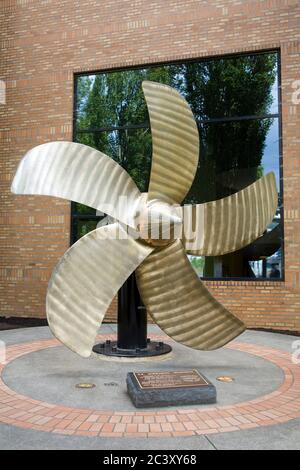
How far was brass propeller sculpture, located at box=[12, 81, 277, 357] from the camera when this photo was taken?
15.6 feet

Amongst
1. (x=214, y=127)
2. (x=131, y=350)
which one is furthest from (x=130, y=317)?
(x=214, y=127)

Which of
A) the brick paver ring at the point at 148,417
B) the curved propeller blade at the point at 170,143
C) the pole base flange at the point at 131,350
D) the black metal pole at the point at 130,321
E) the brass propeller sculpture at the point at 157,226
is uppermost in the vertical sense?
the curved propeller blade at the point at 170,143

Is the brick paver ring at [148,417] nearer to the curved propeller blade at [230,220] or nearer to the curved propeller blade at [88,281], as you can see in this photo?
the curved propeller blade at [88,281]

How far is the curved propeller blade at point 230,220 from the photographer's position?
5305mm

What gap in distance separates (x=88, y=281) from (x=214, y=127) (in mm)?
6041

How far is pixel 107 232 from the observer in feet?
16.8

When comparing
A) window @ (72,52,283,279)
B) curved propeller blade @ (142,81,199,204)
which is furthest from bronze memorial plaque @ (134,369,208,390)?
window @ (72,52,283,279)

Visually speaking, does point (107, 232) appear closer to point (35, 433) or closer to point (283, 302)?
point (35, 433)

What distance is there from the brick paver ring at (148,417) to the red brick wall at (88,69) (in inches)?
193

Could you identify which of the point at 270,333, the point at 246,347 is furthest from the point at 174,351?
the point at 270,333

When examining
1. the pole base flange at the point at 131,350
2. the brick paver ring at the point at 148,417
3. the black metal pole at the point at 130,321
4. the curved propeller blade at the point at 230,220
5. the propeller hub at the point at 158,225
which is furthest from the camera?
the black metal pole at the point at 130,321

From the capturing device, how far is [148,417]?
373 cm

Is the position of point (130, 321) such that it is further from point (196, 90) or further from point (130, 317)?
point (196, 90)

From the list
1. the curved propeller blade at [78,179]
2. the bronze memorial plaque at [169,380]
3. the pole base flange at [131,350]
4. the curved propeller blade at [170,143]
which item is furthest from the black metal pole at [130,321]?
the bronze memorial plaque at [169,380]
